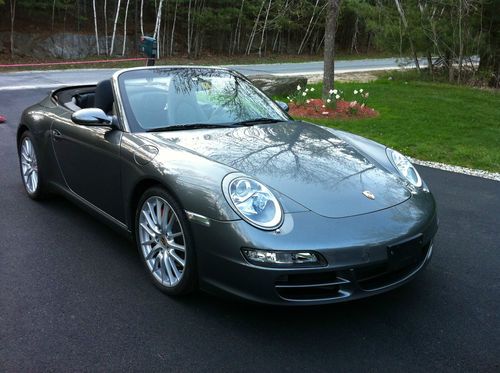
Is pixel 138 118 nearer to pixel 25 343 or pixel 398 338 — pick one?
pixel 25 343

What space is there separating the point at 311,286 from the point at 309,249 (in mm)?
205

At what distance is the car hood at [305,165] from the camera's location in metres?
3.03

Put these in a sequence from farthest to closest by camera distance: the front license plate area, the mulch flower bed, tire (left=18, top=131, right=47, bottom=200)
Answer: the mulch flower bed → tire (left=18, top=131, right=47, bottom=200) → the front license plate area

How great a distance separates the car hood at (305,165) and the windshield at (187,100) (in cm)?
19

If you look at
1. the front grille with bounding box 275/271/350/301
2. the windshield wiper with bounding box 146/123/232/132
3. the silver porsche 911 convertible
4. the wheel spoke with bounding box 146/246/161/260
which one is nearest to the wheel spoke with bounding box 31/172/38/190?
the silver porsche 911 convertible

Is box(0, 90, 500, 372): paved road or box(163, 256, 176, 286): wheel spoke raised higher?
box(163, 256, 176, 286): wheel spoke

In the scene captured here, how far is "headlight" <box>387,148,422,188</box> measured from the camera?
3.57 metres

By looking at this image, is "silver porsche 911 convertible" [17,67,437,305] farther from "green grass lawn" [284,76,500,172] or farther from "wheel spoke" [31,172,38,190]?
"green grass lawn" [284,76,500,172]

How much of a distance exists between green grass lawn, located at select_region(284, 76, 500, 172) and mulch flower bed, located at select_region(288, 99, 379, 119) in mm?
310

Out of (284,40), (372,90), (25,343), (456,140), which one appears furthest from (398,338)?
(284,40)

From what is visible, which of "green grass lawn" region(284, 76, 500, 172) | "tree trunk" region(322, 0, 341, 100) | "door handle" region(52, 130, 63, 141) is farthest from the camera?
"tree trunk" region(322, 0, 341, 100)

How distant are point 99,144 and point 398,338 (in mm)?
2386

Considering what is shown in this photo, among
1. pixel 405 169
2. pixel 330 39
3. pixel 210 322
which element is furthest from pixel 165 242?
pixel 330 39

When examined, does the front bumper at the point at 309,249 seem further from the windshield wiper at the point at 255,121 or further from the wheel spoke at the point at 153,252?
the windshield wiper at the point at 255,121
